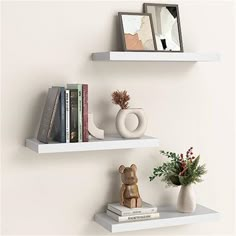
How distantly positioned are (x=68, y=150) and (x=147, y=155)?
45cm

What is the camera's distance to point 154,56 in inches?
79.8

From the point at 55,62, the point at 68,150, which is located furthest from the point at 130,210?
the point at 55,62

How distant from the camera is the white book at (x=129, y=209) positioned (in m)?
2.04

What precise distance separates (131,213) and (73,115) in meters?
0.45

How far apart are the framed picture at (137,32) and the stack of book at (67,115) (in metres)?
0.28

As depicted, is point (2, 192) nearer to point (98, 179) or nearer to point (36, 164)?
point (36, 164)

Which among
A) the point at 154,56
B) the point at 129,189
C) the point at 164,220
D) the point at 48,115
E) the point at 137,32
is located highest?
the point at 137,32

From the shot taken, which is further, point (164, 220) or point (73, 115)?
point (164, 220)

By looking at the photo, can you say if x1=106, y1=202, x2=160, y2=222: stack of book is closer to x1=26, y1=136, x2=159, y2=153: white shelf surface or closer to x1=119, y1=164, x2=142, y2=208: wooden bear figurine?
x1=119, y1=164, x2=142, y2=208: wooden bear figurine

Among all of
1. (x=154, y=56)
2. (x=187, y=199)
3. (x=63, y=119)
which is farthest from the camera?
(x=187, y=199)

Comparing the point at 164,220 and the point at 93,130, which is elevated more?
the point at 93,130

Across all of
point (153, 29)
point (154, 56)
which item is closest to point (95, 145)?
point (154, 56)

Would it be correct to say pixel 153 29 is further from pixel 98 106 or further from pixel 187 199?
pixel 187 199

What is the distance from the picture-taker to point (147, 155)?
2.24 meters
